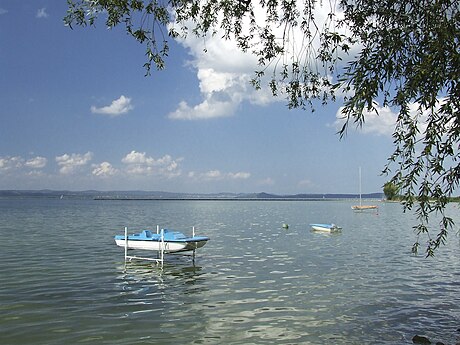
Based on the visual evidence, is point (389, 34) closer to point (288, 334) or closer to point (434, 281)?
point (288, 334)

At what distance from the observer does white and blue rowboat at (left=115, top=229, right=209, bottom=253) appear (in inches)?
1008

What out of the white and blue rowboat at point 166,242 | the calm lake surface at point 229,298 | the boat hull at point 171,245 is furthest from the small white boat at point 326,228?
the boat hull at point 171,245

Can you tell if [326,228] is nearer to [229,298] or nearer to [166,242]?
[166,242]

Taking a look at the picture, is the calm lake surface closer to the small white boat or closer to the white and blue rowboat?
the white and blue rowboat

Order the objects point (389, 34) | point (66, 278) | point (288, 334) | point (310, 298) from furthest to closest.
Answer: point (66, 278) < point (310, 298) < point (288, 334) < point (389, 34)

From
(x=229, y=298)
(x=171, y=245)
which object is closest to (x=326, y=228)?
(x=171, y=245)

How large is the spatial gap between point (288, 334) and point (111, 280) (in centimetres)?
1124

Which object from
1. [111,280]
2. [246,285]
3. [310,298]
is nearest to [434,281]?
[310,298]

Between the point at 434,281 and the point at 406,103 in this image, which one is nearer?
the point at 406,103

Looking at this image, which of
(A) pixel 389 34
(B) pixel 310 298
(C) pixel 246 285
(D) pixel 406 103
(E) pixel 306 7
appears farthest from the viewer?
(C) pixel 246 285

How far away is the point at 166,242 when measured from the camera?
85.3ft

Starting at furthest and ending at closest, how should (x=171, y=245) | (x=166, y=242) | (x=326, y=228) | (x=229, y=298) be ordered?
(x=326, y=228) → (x=166, y=242) → (x=171, y=245) → (x=229, y=298)

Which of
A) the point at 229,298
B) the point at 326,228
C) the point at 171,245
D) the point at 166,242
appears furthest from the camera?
the point at 326,228

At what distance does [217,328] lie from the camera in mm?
13570
